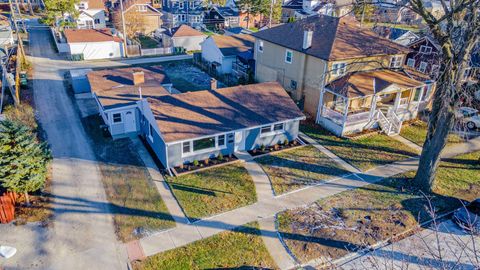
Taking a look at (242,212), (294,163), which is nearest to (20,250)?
(242,212)

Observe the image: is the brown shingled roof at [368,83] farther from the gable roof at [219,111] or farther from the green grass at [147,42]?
the green grass at [147,42]

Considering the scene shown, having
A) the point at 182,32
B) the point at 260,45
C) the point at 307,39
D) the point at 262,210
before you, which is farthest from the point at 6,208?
the point at 182,32

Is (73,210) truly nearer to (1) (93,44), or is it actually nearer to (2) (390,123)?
(2) (390,123)

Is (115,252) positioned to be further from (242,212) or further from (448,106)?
(448,106)

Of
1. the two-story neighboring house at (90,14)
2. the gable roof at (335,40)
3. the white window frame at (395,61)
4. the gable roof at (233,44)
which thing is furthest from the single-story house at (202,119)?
the two-story neighboring house at (90,14)

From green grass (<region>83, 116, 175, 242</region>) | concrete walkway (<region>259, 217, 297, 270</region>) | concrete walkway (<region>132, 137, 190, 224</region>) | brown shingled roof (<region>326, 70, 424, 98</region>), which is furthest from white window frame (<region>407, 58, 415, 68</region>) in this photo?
green grass (<region>83, 116, 175, 242</region>)

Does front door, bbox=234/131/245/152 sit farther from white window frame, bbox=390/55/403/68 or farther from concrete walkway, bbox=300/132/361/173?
white window frame, bbox=390/55/403/68
